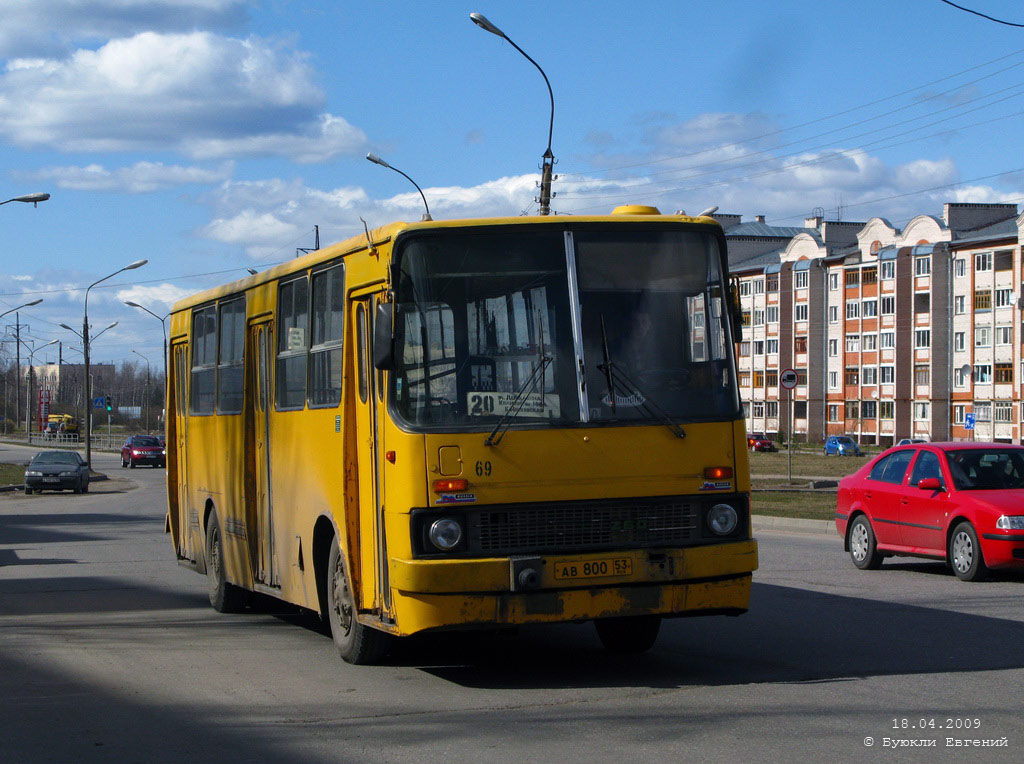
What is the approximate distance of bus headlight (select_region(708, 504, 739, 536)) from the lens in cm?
832

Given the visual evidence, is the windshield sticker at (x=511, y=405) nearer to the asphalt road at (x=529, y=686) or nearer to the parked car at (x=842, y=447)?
the asphalt road at (x=529, y=686)

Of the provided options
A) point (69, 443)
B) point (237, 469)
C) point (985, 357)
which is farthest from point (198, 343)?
point (69, 443)

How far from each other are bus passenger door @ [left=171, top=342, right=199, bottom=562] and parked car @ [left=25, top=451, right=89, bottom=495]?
3179 cm

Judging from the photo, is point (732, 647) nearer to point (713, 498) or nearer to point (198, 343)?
point (713, 498)

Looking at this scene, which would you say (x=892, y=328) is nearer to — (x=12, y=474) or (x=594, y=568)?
(x=12, y=474)

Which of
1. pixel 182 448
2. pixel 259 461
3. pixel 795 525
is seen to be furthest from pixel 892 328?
pixel 259 461

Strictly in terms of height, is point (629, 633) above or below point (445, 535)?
below

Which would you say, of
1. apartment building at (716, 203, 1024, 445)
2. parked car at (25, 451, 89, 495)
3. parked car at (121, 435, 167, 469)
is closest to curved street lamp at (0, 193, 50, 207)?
parked car at (25, 451, 89, 495)

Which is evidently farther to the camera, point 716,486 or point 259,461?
point 259,461

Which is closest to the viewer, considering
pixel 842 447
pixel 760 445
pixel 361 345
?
pixel 361 345

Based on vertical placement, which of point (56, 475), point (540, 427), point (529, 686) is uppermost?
point (540, 427)

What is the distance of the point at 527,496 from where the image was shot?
7961 millimetres

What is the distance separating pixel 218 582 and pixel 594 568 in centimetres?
616

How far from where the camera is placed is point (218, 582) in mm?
13117
